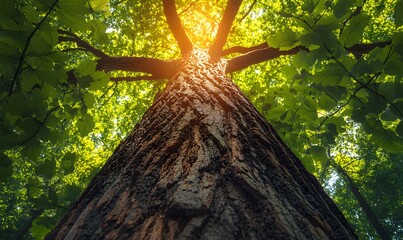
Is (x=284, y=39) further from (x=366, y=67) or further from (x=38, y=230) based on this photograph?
(x=38, y=230)

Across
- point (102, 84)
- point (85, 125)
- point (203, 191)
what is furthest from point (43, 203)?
point (203, 191)

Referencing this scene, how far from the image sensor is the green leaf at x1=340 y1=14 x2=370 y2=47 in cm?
147

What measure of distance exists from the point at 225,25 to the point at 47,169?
114 inches

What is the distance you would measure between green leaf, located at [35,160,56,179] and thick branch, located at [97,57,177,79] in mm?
2138

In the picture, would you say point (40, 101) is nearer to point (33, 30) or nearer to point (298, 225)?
point (33, 30)

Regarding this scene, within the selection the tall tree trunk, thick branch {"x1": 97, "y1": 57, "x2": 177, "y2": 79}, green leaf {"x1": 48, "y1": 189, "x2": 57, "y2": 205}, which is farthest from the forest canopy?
the tall tree trunk

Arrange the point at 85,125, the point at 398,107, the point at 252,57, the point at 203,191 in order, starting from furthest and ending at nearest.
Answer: the point at 252,57 < the point at 85,125 < the point at 398,107 < the point at 203,191

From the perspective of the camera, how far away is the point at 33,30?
142cm

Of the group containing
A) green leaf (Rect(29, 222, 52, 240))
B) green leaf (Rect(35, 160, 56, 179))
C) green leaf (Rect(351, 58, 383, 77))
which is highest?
green leaf (Rect(351, 58, 383, 77))

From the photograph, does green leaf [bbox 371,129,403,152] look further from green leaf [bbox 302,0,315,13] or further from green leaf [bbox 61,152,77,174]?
green leaf [bbox 61,152,77,174]

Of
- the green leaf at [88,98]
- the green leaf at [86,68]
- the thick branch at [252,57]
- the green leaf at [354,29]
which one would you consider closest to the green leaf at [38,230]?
the green leaf at [88,98]

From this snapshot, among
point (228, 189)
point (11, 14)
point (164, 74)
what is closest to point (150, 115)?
point (11, 14)

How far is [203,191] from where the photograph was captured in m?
0.85

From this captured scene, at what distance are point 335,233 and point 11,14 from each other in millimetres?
1757
